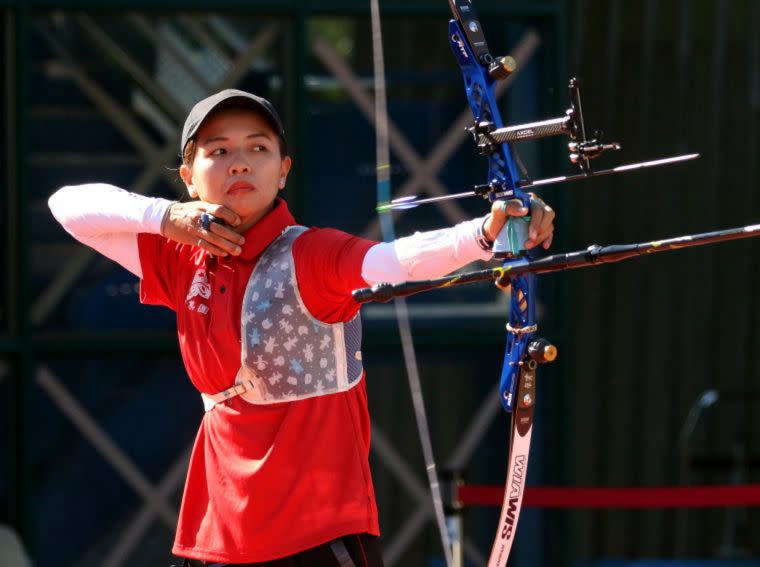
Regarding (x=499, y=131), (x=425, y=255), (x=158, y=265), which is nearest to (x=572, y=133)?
(x=499, y=131)

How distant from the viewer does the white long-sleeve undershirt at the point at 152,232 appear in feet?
7.48

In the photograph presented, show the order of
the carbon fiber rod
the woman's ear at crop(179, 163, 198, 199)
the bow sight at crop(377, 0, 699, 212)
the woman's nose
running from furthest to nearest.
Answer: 1. the woman's ear at crop(179, 163, 198, 199)
2. the woman's nose
3. the bow sight at crop(377, 0, 699, 212)
4. the carbon fiber rod

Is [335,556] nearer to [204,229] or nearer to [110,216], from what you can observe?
[204,229]

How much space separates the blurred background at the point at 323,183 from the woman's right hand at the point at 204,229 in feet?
7.51

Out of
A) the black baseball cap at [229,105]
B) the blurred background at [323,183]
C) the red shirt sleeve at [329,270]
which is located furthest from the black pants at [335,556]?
the blurred background at [323,183]

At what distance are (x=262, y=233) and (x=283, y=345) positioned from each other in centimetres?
21

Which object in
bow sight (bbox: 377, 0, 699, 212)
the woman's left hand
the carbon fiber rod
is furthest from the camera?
bow sight (bbox: 377, 0, 699, 212)

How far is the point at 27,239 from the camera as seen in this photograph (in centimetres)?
479

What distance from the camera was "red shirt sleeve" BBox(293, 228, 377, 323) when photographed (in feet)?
7.80

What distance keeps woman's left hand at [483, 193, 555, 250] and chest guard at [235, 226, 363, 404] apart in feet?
1.36

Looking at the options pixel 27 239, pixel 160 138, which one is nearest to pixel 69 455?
pixel 27 239

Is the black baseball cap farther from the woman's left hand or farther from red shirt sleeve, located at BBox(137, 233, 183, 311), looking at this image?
the woman's left hand

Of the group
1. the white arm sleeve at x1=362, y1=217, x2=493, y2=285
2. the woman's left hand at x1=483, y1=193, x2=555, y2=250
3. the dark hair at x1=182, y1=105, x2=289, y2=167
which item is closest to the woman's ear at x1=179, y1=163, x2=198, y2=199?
the dark hair at x1=182, y1=105, x2=289, y2=167

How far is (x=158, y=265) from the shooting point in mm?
2697
